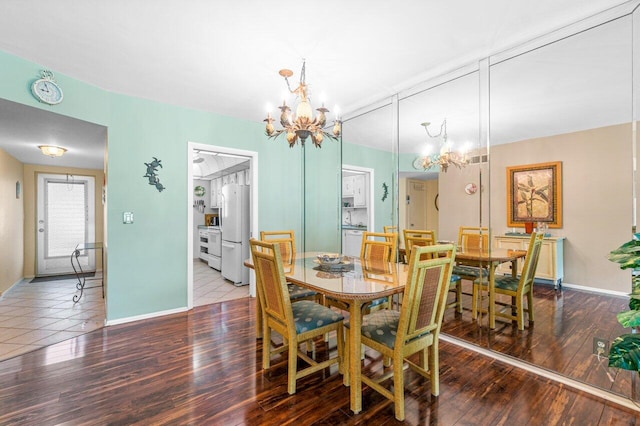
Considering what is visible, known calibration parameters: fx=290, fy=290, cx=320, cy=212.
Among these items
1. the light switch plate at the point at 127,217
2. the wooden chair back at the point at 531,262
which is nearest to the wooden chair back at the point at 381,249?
the wooden chair back at the point at 531,262

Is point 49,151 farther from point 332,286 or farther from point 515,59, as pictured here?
point 515,59

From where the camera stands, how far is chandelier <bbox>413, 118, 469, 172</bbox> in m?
2.79

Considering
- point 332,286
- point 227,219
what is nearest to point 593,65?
point 332,286

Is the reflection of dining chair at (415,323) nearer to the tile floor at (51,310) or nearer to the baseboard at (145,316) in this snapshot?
the baseboard at (145,316)

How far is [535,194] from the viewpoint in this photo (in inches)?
99.3

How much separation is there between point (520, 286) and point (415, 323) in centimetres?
160

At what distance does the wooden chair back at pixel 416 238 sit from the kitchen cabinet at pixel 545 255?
0.57m

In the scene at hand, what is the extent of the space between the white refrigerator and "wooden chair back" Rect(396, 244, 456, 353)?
343 centimetres

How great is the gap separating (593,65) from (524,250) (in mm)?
1554

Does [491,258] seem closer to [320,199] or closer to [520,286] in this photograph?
[520,286]

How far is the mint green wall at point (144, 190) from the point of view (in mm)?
3084

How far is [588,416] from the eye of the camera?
1.68 meters

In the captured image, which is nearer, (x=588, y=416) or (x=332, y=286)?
(x=588, y=416)

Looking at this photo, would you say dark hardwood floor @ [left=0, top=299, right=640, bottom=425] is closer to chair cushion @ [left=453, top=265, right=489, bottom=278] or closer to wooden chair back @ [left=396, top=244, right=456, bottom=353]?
wooden chair back @ [left=396, top=244, right=456, bottom=353]
